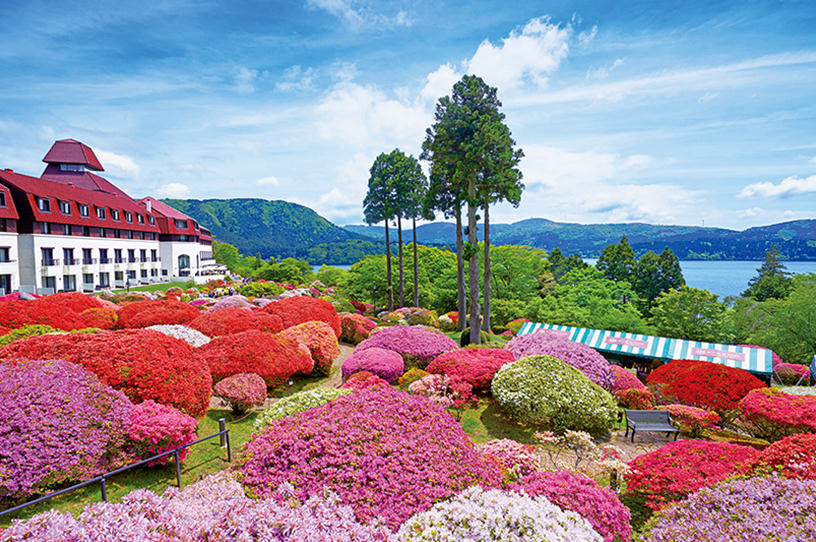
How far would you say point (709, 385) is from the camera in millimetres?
11398

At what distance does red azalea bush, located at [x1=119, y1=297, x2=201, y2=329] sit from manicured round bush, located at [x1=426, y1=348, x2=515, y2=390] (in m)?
12.7

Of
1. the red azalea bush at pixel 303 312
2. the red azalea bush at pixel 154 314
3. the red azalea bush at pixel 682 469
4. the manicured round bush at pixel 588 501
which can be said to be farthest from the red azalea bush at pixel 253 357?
the red azalea bush at pixel 682 469

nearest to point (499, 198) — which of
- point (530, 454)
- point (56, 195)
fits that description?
point (530, 454)

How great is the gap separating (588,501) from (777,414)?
7.64 metres

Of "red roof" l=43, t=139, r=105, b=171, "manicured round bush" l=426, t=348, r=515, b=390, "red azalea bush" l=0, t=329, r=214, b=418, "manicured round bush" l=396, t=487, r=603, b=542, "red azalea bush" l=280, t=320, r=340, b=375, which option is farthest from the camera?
"red roof" l=43, t=139, r=105, b=171

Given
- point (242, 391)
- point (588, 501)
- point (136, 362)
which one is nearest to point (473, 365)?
point (242, 391)

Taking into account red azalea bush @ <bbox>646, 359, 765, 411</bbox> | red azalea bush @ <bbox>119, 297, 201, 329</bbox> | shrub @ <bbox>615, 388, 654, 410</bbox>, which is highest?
red azalea bush @ <bbox>119, 297, 201, 329</bbox>

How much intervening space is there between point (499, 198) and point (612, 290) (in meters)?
13.5

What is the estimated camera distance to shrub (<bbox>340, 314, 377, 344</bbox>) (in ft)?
68.8

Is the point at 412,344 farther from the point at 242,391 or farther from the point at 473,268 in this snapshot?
the point at 473,268

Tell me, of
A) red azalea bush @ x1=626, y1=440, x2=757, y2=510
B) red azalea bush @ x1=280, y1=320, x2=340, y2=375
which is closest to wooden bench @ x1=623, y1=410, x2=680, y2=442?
red azalea bush @ x1=626, y1=440, x2=757, y2=510

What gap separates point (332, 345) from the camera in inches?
610

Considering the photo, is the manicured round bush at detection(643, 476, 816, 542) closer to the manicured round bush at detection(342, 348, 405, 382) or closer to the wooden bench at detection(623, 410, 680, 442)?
the wooden bench at detection(623, 410, 680, 442)

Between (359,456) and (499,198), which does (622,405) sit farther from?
(499,198)
